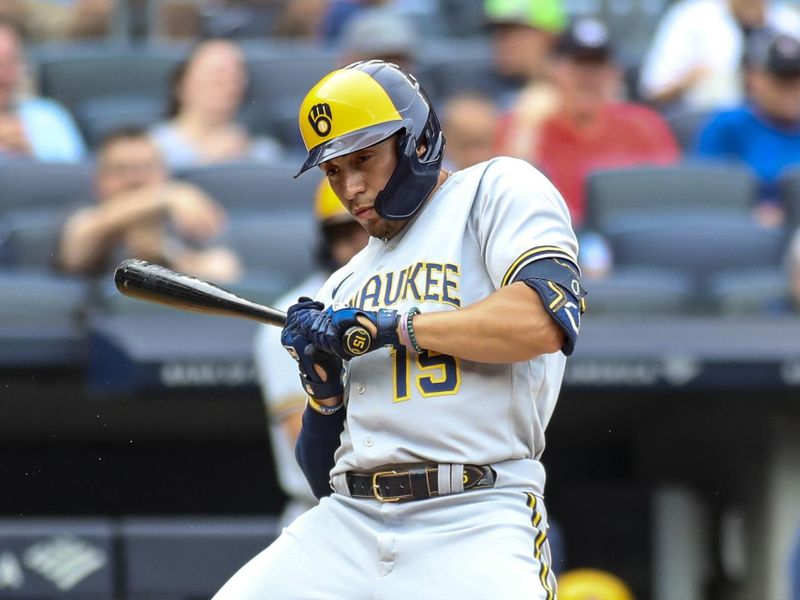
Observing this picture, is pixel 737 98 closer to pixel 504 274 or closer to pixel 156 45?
pixel 156 45

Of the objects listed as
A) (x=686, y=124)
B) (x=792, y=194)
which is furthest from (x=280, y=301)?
(x=686, y=124)

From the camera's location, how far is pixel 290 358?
4.35m

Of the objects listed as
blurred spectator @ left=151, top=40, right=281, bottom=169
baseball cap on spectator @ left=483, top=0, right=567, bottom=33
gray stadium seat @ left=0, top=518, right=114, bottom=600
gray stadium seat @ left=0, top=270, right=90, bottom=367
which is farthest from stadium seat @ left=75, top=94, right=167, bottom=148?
gray stadium seat @ left=0, top=518, right=114, bottom=600

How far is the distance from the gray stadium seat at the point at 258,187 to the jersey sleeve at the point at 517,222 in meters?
3.80

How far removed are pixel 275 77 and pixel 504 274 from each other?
212 inches

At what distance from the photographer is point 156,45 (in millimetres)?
8844

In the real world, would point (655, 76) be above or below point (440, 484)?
below

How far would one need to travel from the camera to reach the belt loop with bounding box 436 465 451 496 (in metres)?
2.91

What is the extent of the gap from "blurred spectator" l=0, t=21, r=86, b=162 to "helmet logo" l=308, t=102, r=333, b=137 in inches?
163

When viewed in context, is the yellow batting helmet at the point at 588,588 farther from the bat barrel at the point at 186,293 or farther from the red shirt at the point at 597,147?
the bat barrel at the point at 186,293

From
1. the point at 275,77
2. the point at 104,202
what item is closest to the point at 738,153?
the point at 275,77

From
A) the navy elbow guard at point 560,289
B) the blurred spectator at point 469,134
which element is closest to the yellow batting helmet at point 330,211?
the navy elbow guard at point 560,289

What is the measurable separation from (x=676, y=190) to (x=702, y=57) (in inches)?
62.0

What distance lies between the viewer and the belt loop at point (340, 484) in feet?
10.1
